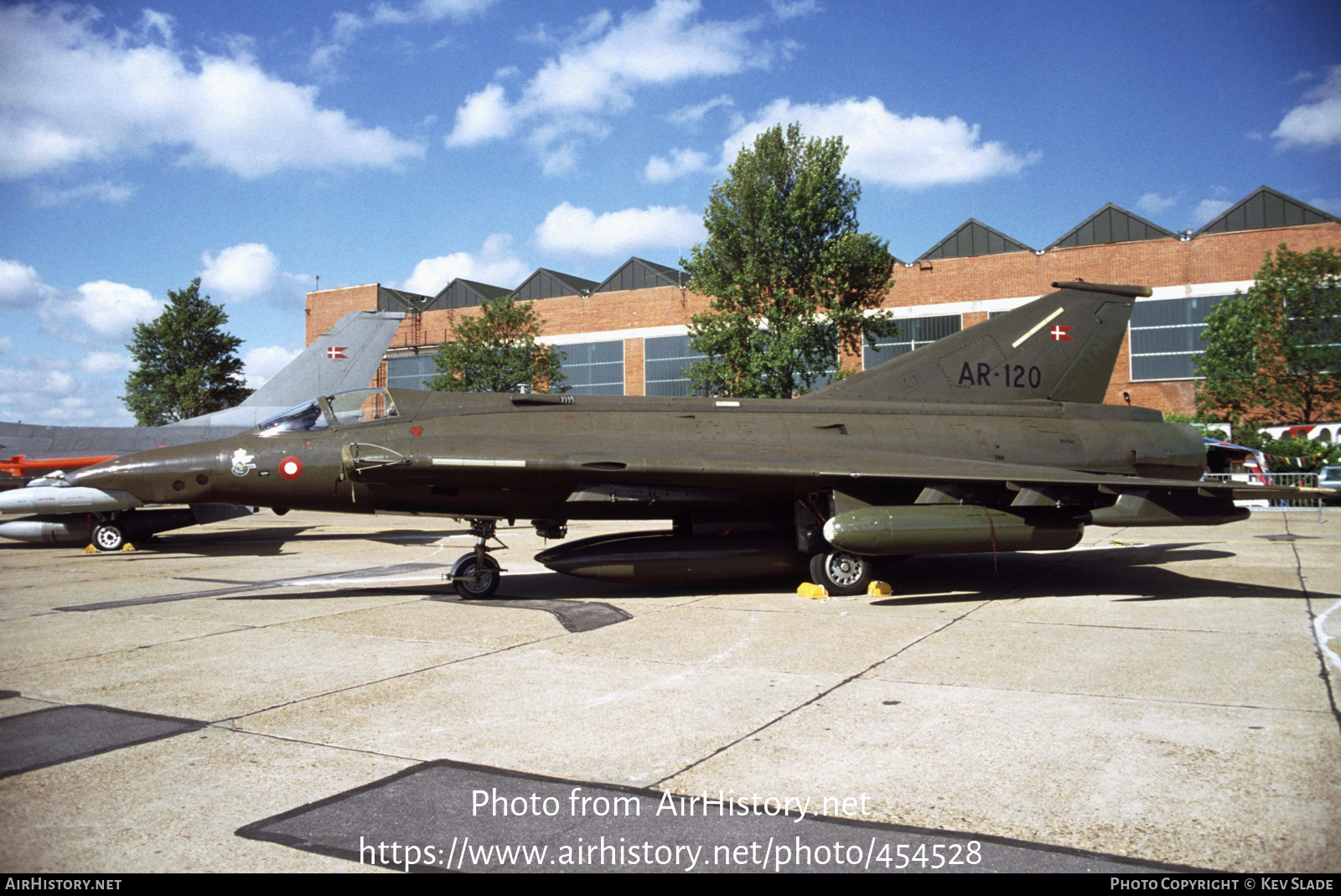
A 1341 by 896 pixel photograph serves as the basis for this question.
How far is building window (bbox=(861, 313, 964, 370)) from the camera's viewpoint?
40625 mm

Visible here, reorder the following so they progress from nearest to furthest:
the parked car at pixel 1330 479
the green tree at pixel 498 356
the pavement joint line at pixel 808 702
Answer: the pavement joint line at pixel 808 702, the parked car at pixel 1330 479, the green tree at pixel 498 356

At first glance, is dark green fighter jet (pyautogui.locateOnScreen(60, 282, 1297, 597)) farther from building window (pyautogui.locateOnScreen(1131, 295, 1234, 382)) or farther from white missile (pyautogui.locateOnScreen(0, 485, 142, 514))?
building window (pyautogui.locateOnScreen(1131, 295, 1234, 382))

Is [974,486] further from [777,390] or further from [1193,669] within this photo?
[777,390]

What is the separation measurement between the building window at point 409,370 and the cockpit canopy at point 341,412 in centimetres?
3863

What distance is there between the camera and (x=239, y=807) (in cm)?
391

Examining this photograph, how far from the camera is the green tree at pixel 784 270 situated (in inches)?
1227

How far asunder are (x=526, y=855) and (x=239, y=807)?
5.01 ft

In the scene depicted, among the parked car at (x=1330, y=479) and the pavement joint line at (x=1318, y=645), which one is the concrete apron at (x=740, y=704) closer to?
the pavement joint line at (x=1318, y=645)

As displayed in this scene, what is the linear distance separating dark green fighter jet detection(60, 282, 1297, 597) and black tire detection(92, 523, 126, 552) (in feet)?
A: 22.0

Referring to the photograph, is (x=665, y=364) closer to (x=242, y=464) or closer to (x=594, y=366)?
(x=594, y=366)

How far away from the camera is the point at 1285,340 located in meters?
35.9

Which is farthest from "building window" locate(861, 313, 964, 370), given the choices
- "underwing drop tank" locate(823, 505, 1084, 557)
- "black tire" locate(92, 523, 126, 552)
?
"black tire" locate(92, 523, 126, 552)

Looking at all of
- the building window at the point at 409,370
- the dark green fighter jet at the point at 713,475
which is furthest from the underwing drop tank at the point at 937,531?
the building window at the point at 409,370

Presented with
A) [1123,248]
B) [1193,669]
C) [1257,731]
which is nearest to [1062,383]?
[1193,669]
